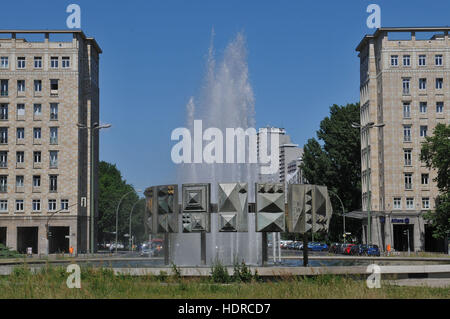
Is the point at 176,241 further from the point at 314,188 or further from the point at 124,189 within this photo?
the point at 124,189

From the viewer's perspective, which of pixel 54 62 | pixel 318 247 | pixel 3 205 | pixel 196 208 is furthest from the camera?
pixel 318 247

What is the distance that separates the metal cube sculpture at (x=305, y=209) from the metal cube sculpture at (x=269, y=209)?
344 mm

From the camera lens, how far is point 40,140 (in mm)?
81375

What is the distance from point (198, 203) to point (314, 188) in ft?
14.0

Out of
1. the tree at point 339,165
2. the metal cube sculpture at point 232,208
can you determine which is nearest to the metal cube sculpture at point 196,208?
the metal cube sculpture at point 232,208

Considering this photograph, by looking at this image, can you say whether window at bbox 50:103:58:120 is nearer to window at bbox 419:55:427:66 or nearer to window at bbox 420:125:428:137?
window at bbox 420:125:428:137

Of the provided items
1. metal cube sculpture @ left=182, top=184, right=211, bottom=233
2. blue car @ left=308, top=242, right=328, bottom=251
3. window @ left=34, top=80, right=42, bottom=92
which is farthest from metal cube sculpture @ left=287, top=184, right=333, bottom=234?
blue car @ left=308, top=242, right=328, bottom=251

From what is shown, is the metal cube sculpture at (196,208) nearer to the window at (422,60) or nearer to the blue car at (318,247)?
the window at (422,60)

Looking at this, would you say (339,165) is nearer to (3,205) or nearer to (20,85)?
(20,85)

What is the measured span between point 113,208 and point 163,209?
77193 mm

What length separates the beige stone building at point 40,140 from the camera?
8019 centimetres

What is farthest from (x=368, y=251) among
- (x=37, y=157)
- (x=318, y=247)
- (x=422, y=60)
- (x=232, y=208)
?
(x=37, y=157)

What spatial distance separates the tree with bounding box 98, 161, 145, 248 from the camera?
103500mm

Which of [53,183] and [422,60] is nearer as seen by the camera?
[422,60]
